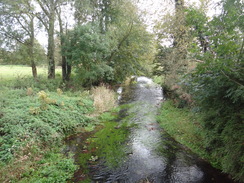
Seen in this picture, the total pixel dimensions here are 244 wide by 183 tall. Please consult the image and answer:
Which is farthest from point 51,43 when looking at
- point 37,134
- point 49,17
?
point 37,134

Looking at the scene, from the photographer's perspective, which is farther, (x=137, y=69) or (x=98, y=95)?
(x=137, y=69)

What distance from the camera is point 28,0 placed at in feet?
34.7

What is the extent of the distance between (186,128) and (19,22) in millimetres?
13026

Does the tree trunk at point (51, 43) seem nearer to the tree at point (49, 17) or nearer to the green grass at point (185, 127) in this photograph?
the tree at point (49, 17)

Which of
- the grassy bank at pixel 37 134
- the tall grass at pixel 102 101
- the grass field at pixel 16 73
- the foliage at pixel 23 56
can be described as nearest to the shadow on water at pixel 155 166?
the grassy bank at pixel 37 134

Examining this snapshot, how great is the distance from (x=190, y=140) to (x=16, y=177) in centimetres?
635

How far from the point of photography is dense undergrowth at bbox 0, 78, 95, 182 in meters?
4.41

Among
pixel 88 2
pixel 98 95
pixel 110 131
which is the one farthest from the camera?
pixel 88 2

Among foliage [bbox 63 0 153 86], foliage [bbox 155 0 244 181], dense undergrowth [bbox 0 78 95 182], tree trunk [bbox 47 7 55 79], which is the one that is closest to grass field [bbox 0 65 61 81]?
tree trunk [bbox 47 7 55 79]

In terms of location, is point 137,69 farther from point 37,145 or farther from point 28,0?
point 37,145

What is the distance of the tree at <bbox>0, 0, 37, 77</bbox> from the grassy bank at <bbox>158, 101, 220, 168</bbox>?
1074cm

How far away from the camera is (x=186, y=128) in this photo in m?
7.32

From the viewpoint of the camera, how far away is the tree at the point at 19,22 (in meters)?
10.0

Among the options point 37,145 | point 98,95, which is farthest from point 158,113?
point 37,145
